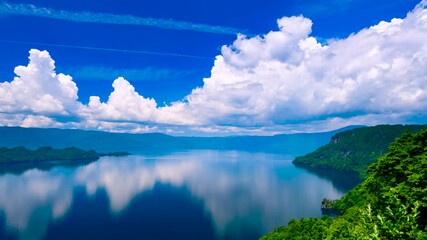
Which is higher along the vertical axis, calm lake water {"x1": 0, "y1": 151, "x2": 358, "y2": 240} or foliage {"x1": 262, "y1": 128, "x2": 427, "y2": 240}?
foliage {"x1": 262, "y1": 128, "x2": 427, "y2": 240}

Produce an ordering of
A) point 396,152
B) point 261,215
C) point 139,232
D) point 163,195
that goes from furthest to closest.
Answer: point 163,195 → point 261,215 → point 139,232 → point 396,152

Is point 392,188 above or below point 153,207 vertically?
above

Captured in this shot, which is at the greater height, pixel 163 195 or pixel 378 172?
pixel 378 172

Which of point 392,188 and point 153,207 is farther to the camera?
point 153,207

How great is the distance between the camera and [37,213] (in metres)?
106

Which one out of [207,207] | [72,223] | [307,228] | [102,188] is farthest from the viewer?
[102,188]

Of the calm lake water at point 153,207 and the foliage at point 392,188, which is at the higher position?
the foliage at point 392,188

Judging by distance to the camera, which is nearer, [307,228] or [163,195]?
[307,228]

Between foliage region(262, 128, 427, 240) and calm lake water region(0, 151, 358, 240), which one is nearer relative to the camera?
foliage region(262, 128, 427, 240)

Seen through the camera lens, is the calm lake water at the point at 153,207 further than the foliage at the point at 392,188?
Yes

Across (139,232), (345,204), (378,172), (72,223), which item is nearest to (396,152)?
(378,172)

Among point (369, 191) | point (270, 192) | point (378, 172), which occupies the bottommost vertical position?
point (270, 192)

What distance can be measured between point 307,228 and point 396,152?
19.5 meters

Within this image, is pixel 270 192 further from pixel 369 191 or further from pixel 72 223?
pixel 369 191
